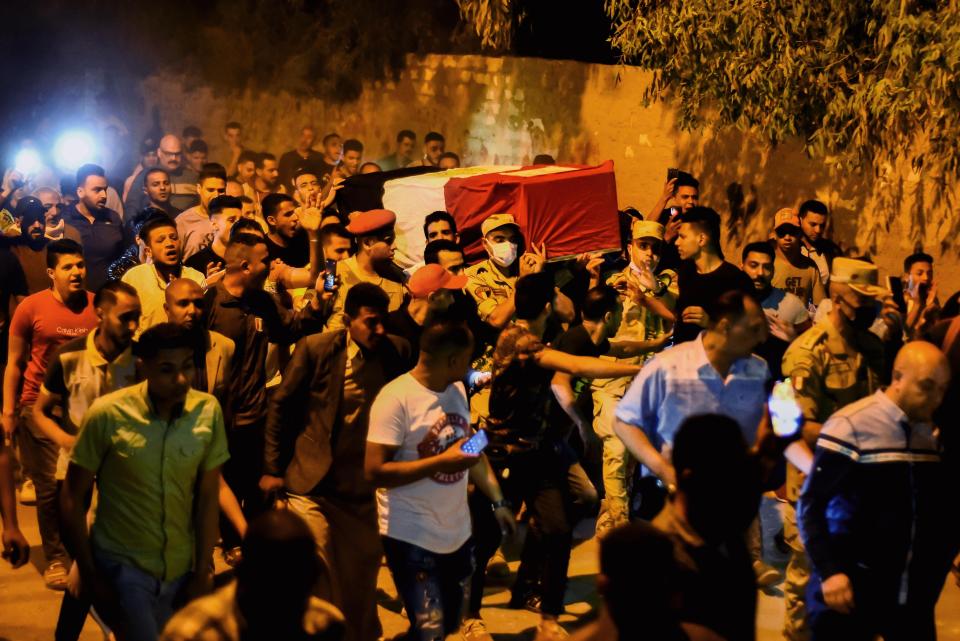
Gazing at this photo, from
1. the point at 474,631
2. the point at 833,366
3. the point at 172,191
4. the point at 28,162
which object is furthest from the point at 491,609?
the point at 28,162

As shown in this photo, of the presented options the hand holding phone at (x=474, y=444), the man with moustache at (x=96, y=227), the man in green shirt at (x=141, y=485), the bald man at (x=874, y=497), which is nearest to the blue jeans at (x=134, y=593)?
the man in green shirt at (x=141, y=485)

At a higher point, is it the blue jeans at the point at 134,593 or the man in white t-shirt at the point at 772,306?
the man in white t-shirt at the point at 772,306

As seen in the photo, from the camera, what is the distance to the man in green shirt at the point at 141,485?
19.4 feet

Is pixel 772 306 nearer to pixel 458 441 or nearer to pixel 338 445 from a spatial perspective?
pixel 338 445

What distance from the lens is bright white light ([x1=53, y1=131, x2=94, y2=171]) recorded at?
22562mm

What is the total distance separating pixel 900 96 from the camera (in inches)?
474

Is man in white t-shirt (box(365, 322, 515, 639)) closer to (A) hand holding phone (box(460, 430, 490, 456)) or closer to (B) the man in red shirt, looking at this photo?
(A) hand holding phone (box(460, 430, 490, 456))

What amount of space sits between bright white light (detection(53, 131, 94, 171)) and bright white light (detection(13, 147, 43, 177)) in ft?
7.19

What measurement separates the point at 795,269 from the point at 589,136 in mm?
5539

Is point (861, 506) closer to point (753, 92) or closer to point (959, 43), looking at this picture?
point (959, 43)

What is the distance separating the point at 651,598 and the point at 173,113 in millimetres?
18834

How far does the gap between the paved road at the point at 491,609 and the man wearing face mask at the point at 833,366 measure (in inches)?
31.1

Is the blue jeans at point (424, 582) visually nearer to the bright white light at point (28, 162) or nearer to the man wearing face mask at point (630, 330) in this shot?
the man wearing face mask at point (630, 330)

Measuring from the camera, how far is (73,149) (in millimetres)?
22797
